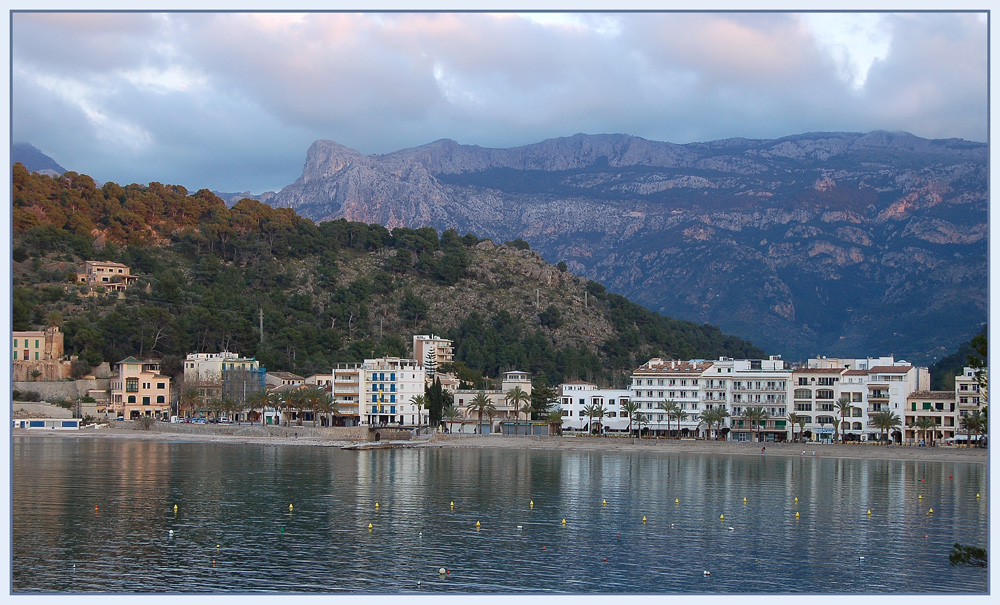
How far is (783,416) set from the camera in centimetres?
10269

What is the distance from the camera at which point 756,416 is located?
10125cm

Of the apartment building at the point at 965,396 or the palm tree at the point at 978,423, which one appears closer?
the palm tree at the point at 978,423

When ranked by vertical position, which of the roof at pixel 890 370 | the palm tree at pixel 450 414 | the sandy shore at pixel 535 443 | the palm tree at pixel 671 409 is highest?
the roof at pixel 890 370

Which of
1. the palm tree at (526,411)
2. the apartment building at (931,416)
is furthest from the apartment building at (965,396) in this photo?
the palm tree at (526,411)

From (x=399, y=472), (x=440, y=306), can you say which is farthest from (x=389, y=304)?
(x=399, y=472)

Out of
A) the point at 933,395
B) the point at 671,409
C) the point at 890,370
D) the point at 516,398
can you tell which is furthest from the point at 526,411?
the point at 933,395

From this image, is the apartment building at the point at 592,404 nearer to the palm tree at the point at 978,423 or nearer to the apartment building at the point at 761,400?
the apartment building at the point at 761,400

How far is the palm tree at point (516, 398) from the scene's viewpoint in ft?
367

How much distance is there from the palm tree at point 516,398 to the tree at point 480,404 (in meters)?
2.50

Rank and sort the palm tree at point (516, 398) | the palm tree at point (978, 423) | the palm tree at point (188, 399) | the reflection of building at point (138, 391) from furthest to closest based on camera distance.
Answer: the reflection of building at point (138, 391), the palm tree at point (188, 399), the palm tree at point (516, 398), the palm tree at point (978, 423)

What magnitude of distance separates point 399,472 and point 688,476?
66.5 feet

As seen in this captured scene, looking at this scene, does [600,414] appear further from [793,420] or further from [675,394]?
[793,420]

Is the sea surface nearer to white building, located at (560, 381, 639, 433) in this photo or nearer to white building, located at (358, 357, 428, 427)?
white building, located at (560, 381, 639, 433)

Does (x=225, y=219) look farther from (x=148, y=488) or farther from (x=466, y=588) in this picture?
(x=466, y=588)
